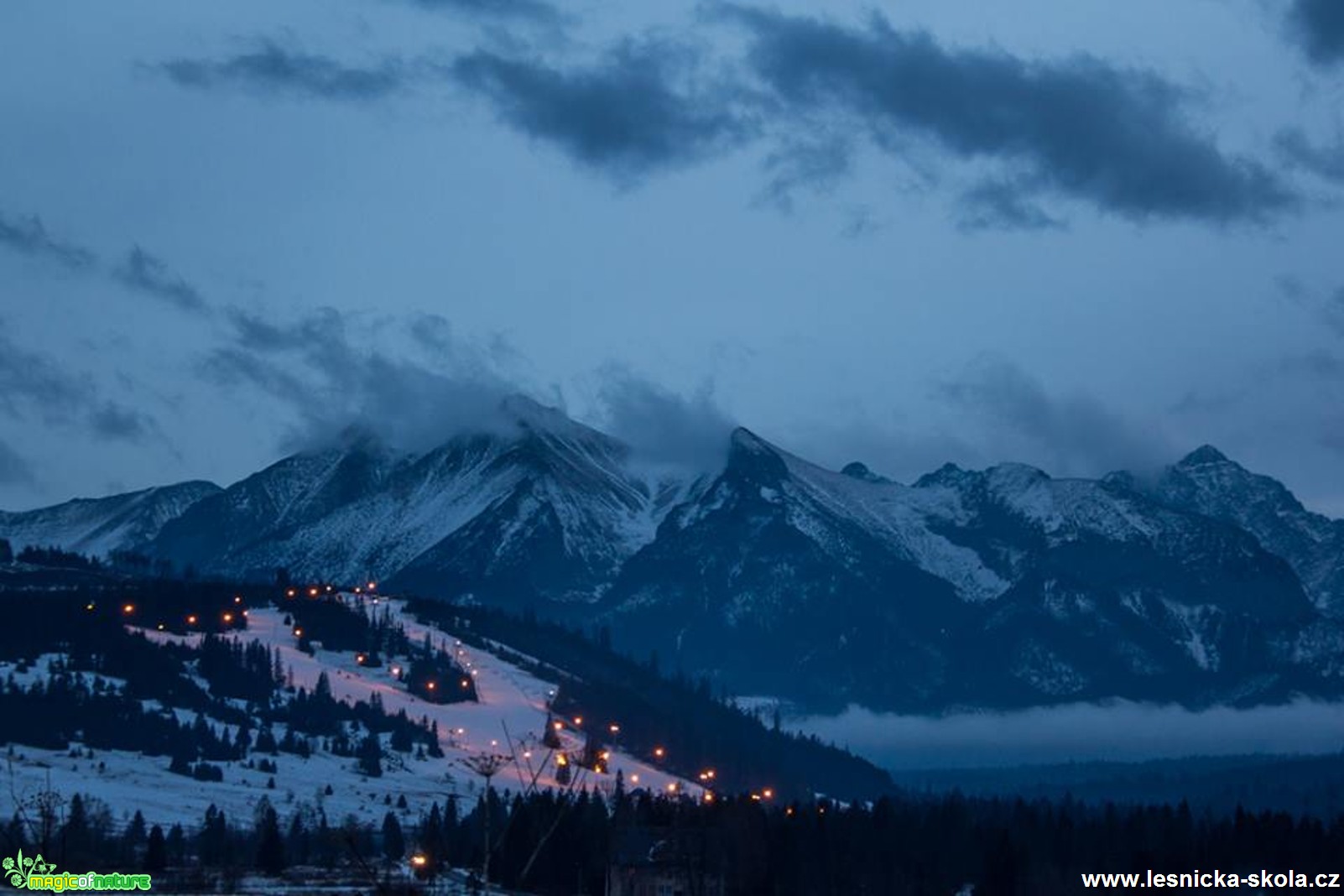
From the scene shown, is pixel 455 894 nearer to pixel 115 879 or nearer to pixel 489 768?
pixel 115 879

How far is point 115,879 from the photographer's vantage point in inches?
6526

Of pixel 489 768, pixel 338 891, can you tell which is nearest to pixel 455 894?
pixel 338 891

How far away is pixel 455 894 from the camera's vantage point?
178m

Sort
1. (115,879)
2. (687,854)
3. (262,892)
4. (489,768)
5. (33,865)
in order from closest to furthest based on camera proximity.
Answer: (489,768) → (33,865) → (115,879) → (262,892) → (687,854)

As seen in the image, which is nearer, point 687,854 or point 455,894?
point 455,894

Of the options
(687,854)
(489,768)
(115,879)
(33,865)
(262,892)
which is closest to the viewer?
(489,768)

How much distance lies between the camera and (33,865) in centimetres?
15262

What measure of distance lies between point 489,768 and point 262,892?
86.0 m

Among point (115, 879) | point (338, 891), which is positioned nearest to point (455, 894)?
point (338, 891)

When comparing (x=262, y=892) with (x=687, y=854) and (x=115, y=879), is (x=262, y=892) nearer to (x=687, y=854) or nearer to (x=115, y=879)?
(x=115, y=879)

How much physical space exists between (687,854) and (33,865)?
6275 centimetres

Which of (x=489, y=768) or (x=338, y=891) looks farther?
(x=338, y=891)

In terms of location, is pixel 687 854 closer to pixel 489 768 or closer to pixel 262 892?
pixel 262 892

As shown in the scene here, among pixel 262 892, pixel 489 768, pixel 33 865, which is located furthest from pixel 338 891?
pixel 489 768
